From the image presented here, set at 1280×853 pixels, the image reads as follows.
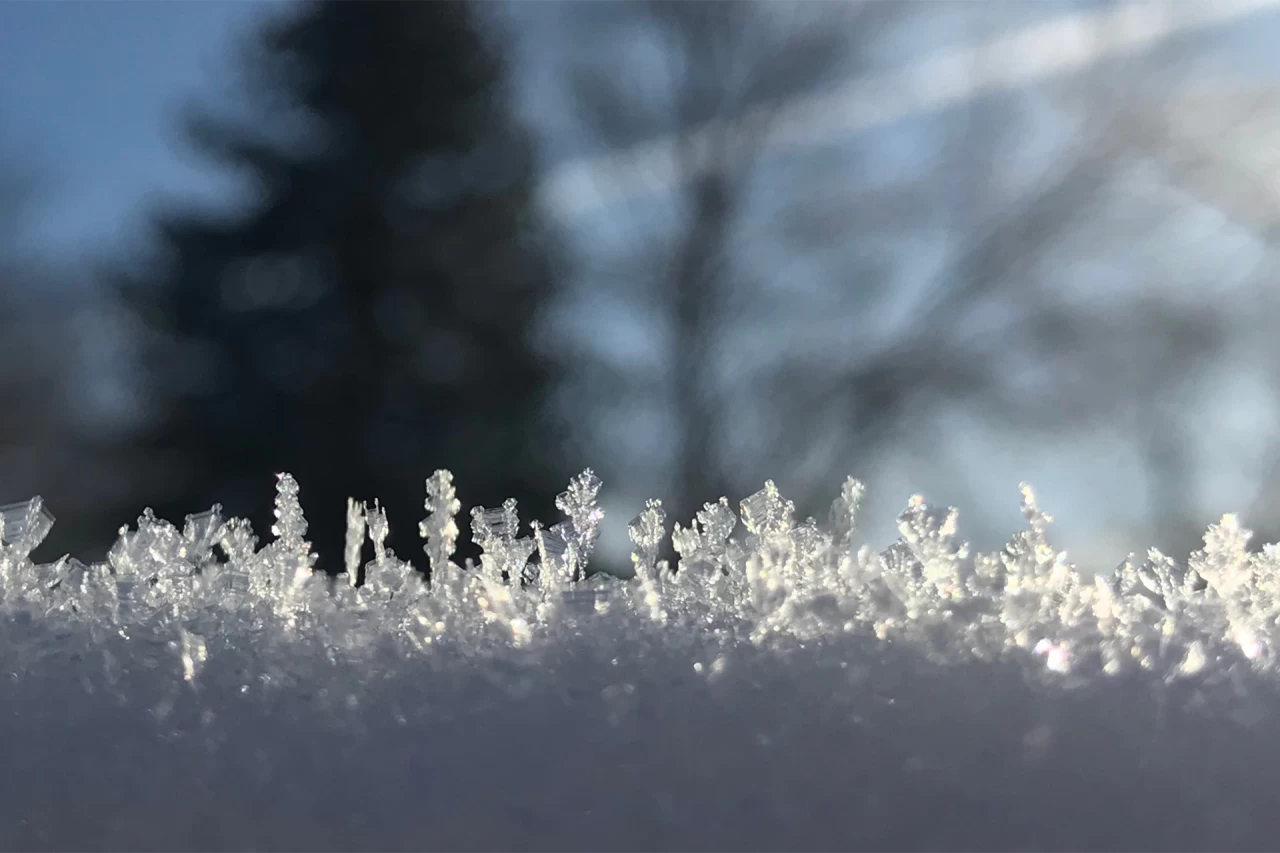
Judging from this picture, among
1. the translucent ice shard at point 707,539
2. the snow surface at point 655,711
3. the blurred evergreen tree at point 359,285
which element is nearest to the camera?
the snow surface at point 655,711

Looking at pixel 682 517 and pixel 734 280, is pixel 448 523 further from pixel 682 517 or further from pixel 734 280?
pixel 734 280

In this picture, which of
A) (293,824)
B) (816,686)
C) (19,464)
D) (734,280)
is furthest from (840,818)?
(19,464)

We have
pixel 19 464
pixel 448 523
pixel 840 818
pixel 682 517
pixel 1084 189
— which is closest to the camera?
pixel 840 818

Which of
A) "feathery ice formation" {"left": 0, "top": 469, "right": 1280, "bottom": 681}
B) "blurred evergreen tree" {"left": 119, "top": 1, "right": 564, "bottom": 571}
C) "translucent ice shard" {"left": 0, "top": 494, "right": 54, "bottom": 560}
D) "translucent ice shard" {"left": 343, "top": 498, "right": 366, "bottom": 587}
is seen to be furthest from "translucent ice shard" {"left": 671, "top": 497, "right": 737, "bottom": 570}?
"blurred evergreen tree" {"left": 119, "top": 1, "right": 564, "bottom": 571}

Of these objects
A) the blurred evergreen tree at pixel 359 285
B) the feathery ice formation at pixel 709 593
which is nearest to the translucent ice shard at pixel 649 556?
the feathery ice formation at pixel 709 593

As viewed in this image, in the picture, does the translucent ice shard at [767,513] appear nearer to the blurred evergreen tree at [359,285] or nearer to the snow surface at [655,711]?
the snow surface at [655,711]
